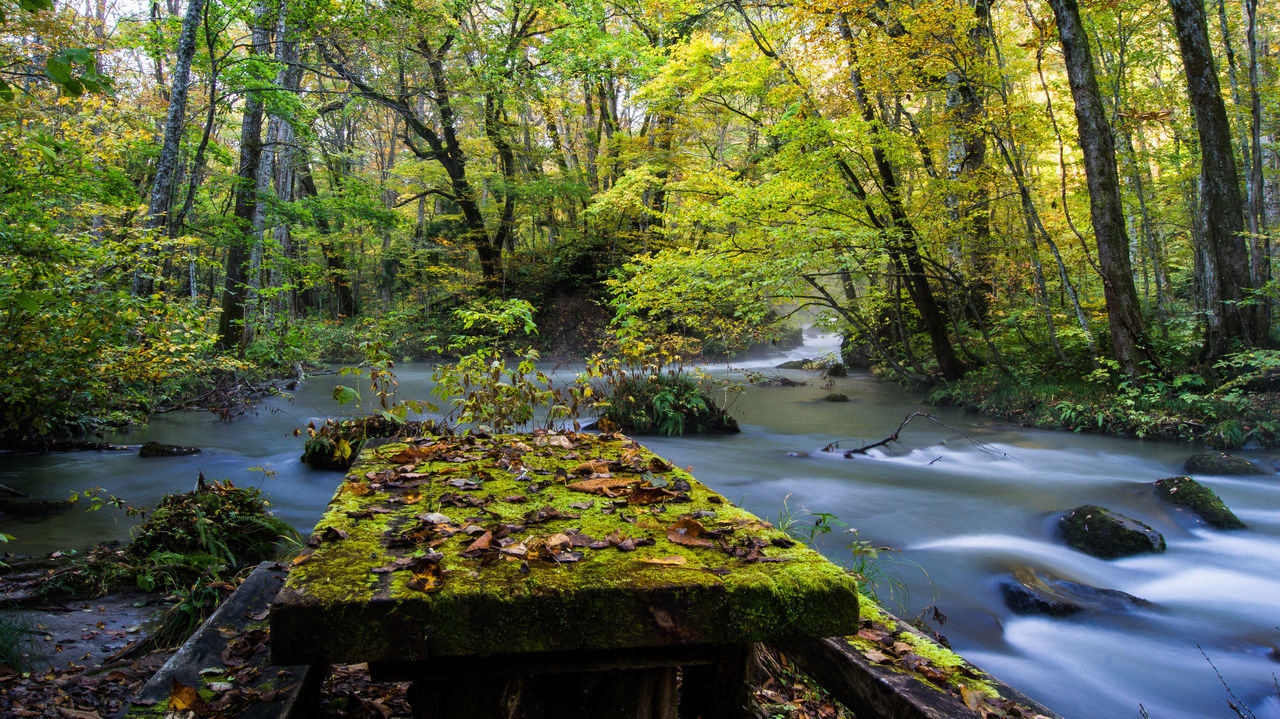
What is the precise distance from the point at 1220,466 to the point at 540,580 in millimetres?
9655

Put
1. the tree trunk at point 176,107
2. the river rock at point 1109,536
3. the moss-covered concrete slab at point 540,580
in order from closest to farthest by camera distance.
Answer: the moss-covered concrete slab at point 540,580 < the river rock at point 1109,536 < the tree trunk at point 176,107

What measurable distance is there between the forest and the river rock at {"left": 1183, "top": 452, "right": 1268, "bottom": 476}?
1222 mm

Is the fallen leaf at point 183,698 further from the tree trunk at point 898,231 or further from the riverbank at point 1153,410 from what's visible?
the riverbank at point 1153,410

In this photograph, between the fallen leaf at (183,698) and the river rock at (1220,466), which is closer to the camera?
the fallen leaf at (183,698)

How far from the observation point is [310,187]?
2300cm

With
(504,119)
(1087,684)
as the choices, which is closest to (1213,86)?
(1087,684)

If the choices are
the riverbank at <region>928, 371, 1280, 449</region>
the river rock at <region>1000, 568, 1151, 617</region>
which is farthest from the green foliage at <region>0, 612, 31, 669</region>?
the riverbank at <region>928, 371, 1280, 449</region>

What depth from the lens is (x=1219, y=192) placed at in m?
9.52

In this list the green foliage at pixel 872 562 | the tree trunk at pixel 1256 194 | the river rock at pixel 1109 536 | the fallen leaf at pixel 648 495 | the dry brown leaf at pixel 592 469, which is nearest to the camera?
the fallen leaf at pixel 648 495

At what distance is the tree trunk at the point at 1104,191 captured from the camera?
981 cm

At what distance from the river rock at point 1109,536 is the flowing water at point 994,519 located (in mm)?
106

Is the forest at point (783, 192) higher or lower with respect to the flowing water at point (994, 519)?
higher

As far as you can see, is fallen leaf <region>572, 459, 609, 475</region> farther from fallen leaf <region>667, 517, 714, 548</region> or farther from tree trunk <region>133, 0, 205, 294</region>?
tree trunk <region>133, 0, 205, 294</region>

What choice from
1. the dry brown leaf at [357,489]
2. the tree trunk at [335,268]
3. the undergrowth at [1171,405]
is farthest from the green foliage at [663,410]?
the tree trunk at [335,268]
